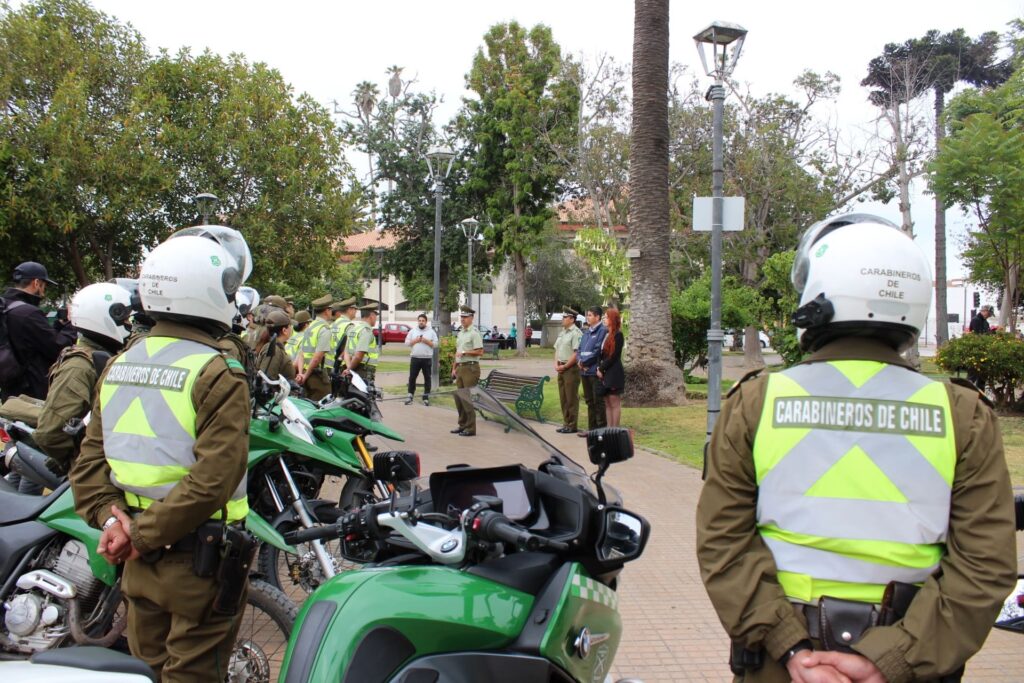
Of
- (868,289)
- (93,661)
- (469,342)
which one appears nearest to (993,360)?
(469,342)

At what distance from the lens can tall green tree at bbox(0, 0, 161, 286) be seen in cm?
1745

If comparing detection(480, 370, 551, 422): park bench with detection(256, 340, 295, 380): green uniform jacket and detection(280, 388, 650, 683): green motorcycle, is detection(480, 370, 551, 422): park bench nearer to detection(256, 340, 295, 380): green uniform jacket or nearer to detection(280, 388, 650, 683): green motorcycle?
detection(256, 340, 295, 380): green uniform jacket

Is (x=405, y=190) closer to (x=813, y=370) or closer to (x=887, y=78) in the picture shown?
(x=887, y=78)

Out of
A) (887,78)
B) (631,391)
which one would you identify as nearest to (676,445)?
(631,391)

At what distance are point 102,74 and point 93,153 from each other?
2.57 m

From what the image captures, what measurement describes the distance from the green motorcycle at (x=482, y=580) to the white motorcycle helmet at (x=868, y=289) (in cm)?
78

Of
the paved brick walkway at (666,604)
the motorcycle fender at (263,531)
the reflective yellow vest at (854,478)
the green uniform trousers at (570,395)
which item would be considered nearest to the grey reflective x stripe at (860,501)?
the reflective yellow vest at (854,478)

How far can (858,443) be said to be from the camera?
2.06 metres

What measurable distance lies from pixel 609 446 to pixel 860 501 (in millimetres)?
854

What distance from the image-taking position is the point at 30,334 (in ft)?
21.6

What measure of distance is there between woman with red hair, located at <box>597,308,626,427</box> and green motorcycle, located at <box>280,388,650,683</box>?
834 centimetres

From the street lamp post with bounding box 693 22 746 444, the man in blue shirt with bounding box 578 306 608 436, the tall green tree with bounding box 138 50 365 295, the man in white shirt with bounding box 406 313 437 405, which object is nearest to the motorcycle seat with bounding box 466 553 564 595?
the street lamp post with bounding box 693 22 746 444

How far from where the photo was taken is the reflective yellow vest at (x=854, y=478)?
2008 mm

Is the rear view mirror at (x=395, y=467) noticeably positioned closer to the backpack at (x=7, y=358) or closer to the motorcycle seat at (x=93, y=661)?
the motorcycle seat at (x=93, y=661)
